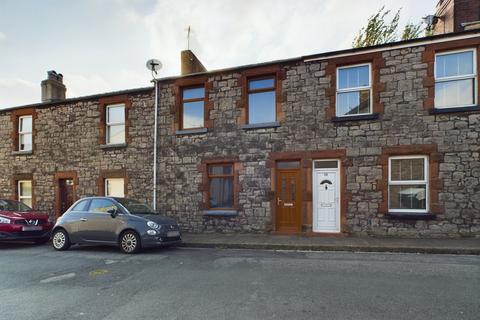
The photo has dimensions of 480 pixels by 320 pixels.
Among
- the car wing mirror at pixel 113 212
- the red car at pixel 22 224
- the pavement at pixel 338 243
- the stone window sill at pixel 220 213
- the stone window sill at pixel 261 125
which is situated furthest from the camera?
the stone window sill at pixel 220 213

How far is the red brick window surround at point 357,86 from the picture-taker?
983cm

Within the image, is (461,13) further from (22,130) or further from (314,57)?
(22,130)

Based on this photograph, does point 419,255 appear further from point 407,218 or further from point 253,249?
point 253,249

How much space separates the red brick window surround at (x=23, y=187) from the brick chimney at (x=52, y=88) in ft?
13.0

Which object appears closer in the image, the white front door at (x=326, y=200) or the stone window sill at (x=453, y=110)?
the stone window sill at (x=453, y=110)

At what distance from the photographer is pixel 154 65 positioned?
12.4 metres

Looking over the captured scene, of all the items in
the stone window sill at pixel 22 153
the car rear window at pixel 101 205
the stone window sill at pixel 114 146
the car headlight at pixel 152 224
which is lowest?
the car headlight at pixel 152 224

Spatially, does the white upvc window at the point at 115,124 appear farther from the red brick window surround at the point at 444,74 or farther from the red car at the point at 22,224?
the red brick window surround at the point at 444,74

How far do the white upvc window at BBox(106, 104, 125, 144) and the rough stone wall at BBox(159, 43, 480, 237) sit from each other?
2161 mm

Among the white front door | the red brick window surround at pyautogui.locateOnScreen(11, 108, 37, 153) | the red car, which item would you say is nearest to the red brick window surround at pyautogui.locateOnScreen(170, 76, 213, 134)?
the white front door

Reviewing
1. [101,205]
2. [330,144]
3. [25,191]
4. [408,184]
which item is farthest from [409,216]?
[25,191]

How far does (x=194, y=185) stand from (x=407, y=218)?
7528mm

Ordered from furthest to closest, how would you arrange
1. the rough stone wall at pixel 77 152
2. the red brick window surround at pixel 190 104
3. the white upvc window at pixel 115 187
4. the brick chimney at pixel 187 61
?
1. the white upvc window at pixel 115 187
2. the brick chimney at pixel 187 61
3. the rough stone wall at pixel 77 152
4. the red brick window surround at pixel 190 104

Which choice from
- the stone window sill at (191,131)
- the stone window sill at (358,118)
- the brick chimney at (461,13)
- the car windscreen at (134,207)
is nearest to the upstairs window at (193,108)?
the stone window sill at (191,131)
